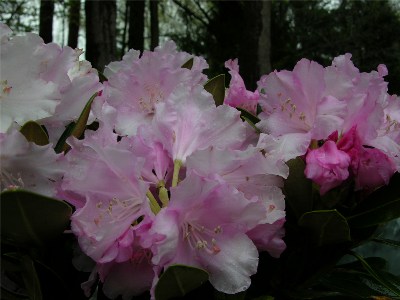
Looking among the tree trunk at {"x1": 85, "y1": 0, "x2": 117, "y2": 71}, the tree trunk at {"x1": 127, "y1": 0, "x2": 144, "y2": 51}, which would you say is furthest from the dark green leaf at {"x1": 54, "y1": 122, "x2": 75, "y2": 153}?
the tree trunk at {"x1": 127, "y1": 0, "x2": 144, "y2": 51}

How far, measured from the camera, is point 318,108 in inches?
27.6

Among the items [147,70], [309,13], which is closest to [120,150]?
[147,70]

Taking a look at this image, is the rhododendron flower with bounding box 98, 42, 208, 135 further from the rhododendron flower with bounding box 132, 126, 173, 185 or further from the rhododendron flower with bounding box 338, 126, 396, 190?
the rhododendron flower with bounding box 338, 126, 396, 190

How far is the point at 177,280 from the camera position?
55cm

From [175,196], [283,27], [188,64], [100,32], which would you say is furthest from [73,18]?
[175,196]

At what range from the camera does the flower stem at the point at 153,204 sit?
581 millimetres

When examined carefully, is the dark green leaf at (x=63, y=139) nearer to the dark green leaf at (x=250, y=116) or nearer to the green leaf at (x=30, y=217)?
the green leaf at (x=30, y=217)

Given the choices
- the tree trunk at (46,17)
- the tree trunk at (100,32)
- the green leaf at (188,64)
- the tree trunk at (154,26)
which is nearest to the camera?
the green leaf at (188,64)

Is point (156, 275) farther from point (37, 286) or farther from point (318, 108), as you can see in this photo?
point (318, 108)

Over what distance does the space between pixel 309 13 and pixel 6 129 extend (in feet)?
26.5

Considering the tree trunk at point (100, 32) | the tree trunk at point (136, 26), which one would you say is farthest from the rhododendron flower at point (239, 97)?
→ the tree trunk at point (136, 26)

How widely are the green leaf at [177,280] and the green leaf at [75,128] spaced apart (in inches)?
9.1

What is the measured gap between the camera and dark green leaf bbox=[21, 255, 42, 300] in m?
0.61

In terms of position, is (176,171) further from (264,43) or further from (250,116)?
(264,43)
